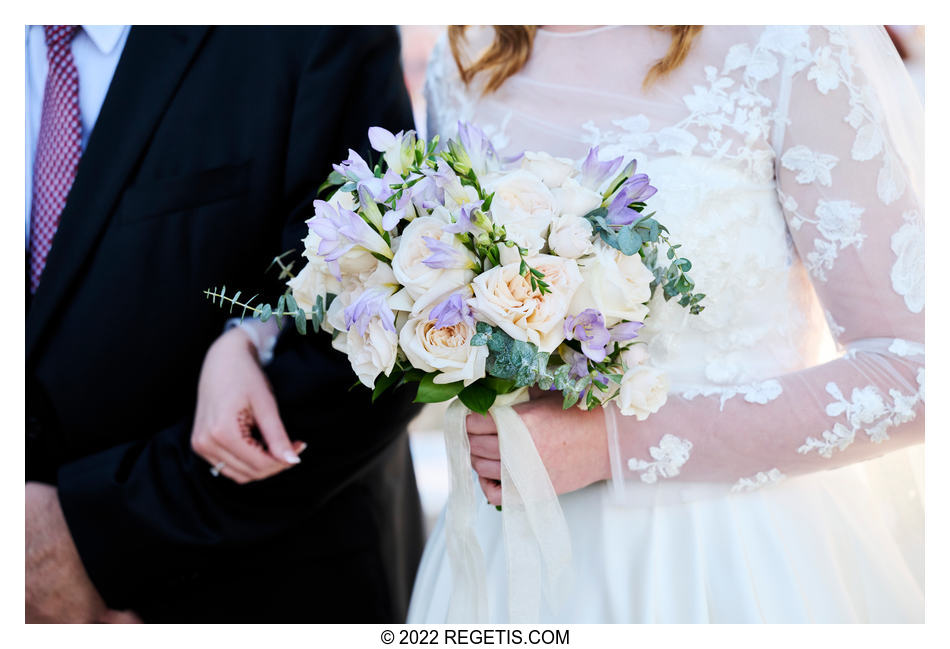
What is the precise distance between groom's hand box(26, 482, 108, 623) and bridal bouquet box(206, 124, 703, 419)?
0.96m

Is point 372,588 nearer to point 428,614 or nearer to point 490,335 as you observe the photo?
point 428,614

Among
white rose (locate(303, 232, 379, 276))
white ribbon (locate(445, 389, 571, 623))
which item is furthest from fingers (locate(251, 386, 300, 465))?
white rose (locate(303, 232, 379, 276))

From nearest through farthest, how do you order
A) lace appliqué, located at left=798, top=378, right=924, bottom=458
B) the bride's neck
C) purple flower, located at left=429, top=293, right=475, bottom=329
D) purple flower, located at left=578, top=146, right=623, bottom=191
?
1. purple flower, located at left=429, top=293, right=475, bottom=329
2. purple flower, located at left=578, top=146, right=623, bottom=191
3. lace appliqué, located at left=798, top=378, right=924, bottom=458
4. the bride's neck

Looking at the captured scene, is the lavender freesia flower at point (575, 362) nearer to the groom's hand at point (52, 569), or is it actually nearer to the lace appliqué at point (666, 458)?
the lace appliqué at point (666, 458)

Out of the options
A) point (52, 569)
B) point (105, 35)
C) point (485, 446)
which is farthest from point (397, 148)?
point (52, 569)

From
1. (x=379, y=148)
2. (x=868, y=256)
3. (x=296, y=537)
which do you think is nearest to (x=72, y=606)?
(x=296, y=537)

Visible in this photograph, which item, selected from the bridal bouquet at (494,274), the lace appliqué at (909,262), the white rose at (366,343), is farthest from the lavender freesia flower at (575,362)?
the lace appliqué at (909,262)

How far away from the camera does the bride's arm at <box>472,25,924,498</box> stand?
4.06ft

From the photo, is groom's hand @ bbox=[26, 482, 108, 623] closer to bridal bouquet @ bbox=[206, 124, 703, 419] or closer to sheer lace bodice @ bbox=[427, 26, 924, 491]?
bridal bouquet @ bbox=[206, 124, 703, 419]

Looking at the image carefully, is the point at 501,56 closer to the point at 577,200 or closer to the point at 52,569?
the point at 577,200

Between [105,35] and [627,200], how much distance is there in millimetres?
1295

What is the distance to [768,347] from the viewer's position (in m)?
1.36

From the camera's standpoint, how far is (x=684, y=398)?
4.30ft
